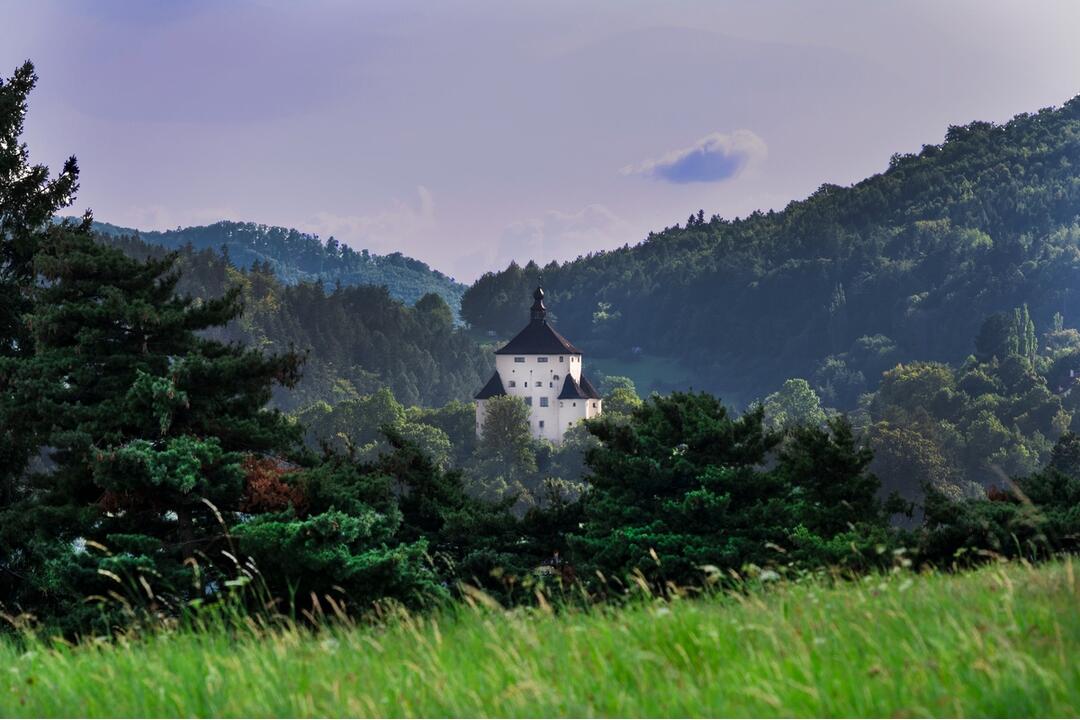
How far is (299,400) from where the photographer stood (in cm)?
18750

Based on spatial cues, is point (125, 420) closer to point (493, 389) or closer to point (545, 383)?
point (493, 389)

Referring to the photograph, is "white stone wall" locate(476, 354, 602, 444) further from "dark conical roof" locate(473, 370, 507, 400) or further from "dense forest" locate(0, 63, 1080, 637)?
"dense forest" locate(0, 63, 1080, 637)

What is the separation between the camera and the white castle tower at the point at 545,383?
563 feet

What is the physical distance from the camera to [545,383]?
173625 mm

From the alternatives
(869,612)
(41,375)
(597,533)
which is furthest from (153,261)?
(869,612)

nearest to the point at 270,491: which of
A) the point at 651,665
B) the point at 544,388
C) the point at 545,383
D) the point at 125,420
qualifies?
the point at 125,420

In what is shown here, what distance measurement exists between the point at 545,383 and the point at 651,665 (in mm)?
166485

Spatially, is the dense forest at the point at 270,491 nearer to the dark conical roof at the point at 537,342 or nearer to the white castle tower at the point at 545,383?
the white castle tower at the point at 545,383

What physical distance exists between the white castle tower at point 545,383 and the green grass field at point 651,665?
162755mm

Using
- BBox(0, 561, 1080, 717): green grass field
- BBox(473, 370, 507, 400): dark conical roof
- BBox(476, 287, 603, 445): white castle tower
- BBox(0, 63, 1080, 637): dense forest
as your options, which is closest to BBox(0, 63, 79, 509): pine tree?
BBox(0, 63, 1080, 637): dense forest

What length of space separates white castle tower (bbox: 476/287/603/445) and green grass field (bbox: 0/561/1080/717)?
16275 cm

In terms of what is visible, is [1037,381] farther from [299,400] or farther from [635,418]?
[635,418]

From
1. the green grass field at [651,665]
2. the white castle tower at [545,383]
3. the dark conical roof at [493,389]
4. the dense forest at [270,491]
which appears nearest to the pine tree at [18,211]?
the dense forest at [270,491]

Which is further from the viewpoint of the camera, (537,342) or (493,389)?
(537,342)
